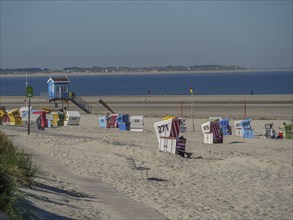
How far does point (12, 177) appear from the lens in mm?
8219

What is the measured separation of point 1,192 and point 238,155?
13.4 metres

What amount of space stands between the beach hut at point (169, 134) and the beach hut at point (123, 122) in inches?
410

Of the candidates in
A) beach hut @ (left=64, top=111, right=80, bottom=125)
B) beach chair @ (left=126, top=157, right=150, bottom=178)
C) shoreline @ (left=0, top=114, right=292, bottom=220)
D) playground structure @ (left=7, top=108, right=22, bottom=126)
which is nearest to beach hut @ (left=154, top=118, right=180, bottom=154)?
shoreline @ (left=0, top=114, right=292, bottom=220)

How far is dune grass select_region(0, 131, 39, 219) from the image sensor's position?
7.23m

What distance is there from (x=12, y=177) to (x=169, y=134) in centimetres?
1133

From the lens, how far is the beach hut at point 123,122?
2959cm

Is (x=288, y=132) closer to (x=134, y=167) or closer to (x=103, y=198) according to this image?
(x=134, y=167)

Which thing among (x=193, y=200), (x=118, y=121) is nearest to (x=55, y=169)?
(x=193, y=200)

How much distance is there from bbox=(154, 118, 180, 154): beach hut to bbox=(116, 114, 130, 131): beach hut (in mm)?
10417

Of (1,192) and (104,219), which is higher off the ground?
(1,192)

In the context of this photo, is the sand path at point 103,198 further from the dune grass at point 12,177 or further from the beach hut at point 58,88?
the beach hut at point 58,88

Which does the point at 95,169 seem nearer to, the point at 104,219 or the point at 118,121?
the point at 104,219

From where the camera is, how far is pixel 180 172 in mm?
15797

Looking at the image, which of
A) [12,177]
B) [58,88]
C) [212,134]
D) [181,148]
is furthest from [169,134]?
[58,88]
